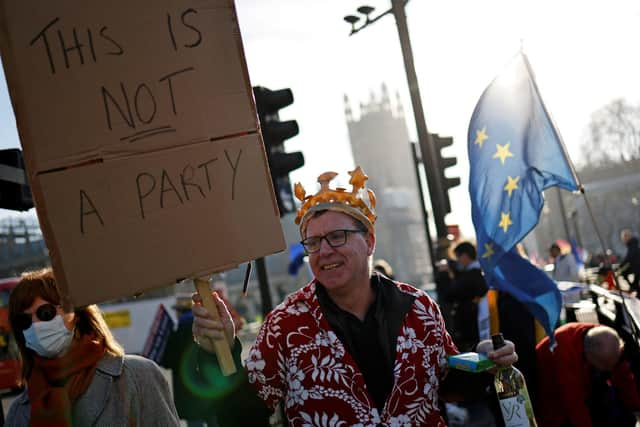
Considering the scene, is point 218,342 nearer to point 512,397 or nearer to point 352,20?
point 512,397

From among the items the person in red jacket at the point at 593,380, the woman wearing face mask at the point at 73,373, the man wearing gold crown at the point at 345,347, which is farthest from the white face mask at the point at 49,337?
the person in red jacket at the point at 593,380

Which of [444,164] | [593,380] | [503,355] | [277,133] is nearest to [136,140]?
[503,355]

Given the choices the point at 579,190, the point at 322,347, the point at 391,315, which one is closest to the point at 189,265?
the point at 322,347

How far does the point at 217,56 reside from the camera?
8.00 ft

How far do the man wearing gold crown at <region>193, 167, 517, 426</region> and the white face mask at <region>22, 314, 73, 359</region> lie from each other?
2.26 ft

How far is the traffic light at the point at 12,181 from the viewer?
4.10 meters

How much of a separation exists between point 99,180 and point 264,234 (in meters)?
0.54

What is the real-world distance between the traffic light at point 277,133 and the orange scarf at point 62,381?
10.4 feet

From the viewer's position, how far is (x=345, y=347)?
8.95ft

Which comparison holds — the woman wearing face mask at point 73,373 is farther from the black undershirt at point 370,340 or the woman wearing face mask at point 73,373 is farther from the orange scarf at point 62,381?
the black undershirt at point 370,340

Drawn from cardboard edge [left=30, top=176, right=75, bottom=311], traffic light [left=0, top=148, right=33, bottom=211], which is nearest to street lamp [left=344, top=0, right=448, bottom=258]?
traffic light [left=0, top=148, right=33, bottom=211]

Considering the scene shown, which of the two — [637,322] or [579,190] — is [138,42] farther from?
[637,322]

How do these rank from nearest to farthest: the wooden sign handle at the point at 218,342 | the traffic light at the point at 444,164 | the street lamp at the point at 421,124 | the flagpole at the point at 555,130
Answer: the wooden sign handle at the point at 218,342 < the flagpole at the point at 555,130 < the street lamp at the point at 421,124 < the traffic light at the point at 444,164

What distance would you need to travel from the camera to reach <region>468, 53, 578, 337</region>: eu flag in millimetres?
4977
